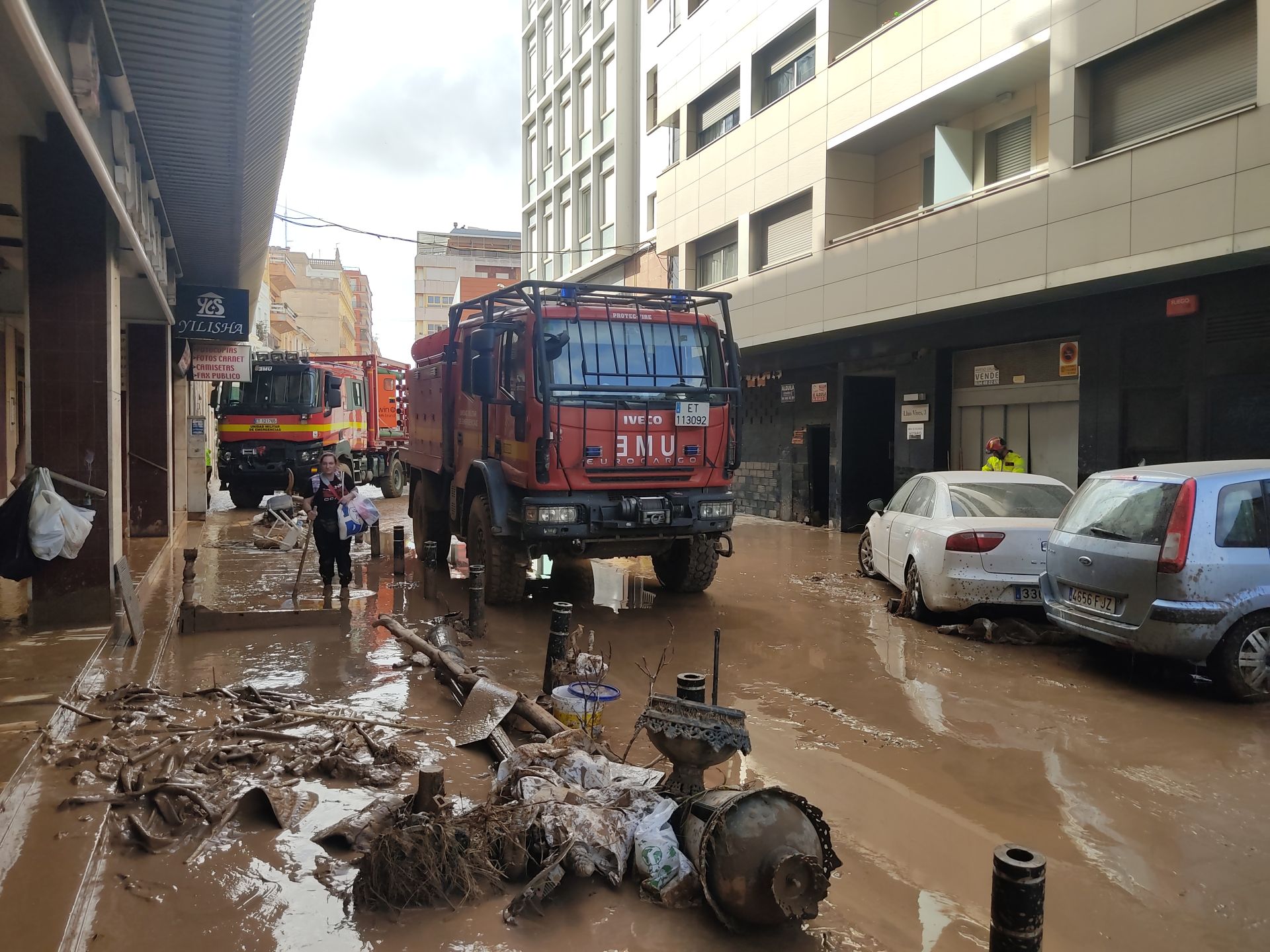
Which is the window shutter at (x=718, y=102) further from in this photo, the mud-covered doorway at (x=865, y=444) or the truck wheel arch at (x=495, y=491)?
the truck wheel arch at (x=495, y=491)

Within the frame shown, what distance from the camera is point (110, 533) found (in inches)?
309

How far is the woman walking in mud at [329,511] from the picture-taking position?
30.1 ft

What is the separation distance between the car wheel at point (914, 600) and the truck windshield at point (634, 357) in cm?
253

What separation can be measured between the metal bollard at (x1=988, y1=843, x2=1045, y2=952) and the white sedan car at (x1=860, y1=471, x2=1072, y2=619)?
5702 mm

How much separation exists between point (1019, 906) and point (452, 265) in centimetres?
9040

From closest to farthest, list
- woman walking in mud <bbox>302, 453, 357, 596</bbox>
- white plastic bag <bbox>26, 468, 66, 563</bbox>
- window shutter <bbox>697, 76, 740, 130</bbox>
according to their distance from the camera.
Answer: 1. white plastic bag <bbox>26, 468, 66, 563</bbox>
2. woman walking in mud <bbox>302, 453, 357, 596</bbox>
3. window shutter <bbox>697, 76, 740, 130</bbox>

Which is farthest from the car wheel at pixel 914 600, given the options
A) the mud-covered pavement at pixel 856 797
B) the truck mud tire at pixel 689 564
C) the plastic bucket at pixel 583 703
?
the plastic bucket at pixel 583 703

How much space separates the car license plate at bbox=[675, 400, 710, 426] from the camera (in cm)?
855

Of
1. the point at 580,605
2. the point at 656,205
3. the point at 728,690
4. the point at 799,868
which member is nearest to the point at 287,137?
the point at 580,605

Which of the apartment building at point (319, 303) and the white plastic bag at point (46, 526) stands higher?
the apartment building at point (319, 303)

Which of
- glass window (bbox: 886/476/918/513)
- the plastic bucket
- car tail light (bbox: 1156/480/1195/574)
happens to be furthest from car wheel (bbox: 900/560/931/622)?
the plastic bucket

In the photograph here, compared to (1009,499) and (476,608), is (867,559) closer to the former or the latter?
(1009,499)

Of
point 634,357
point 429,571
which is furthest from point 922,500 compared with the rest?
point 429,571

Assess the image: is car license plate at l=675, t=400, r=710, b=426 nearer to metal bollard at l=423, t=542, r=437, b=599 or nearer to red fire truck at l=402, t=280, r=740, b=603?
red fire truck at l=402, t=280, r=740, b=603
